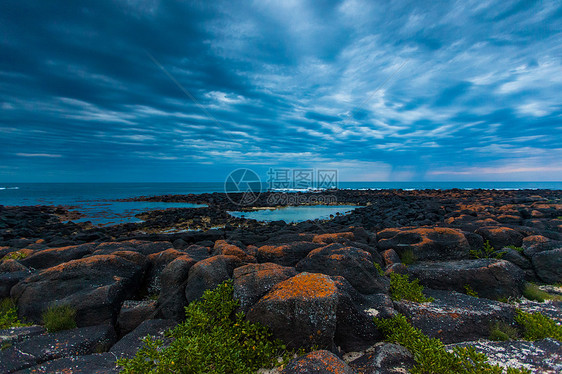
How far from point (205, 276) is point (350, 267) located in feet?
12.7

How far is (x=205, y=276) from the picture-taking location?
21.5 ft

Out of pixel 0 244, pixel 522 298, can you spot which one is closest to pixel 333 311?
pixel 522 298

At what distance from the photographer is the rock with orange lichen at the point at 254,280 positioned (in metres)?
5.62

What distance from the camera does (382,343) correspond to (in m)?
5.23

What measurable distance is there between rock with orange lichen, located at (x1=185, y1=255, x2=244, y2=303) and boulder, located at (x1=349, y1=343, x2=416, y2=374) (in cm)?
352

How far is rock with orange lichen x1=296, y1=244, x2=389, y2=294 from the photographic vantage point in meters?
6.95

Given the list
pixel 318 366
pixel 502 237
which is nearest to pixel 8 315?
pixel 318 366

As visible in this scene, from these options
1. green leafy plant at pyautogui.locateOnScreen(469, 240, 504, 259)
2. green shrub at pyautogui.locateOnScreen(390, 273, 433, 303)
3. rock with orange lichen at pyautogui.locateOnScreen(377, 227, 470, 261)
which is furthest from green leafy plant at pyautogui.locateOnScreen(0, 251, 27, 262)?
green leafy plant at pyautogui.locateOnScreen(469, 240, 504, 259)

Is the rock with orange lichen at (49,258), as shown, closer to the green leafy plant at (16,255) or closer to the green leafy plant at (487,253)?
the green leafy plant at (16,255)

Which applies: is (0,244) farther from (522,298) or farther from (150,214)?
(522,298)

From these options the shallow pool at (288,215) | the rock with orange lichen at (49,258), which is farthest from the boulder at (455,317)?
the shallow pool at (288,215)

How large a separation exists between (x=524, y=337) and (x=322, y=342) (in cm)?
454

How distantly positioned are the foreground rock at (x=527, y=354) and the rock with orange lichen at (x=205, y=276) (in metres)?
5.19

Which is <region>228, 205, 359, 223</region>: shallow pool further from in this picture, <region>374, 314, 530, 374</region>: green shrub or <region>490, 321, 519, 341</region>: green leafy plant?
<region>374, 314, 530, 374</region>: green shrub
